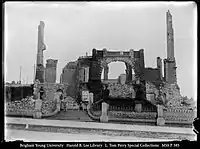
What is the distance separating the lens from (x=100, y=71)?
9.30 feet

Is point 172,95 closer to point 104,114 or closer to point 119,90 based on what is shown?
point 119,90

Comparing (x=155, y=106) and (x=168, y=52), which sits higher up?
(x=168, y=52)

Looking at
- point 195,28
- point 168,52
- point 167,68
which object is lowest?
point 167,68

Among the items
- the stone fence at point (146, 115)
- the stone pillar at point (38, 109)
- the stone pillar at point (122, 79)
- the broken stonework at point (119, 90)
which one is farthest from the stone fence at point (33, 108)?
the stone pillar at point (122, 79)

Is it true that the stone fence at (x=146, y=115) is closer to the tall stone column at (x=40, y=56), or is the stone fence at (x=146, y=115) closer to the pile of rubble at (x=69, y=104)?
the pile of rubble at (x=69, y=104)

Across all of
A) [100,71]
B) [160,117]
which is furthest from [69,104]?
[160,117]

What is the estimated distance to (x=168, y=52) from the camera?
8.97 ft

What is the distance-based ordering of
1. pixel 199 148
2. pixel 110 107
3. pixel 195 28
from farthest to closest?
1. pixel 110 107
2. pixel 195 28
3. pixel 199 148

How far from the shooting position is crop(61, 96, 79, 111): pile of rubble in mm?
2814

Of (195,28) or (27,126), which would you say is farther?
(27,126)

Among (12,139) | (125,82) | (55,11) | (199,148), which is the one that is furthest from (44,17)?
(199,148)

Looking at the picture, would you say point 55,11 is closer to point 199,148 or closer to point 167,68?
point 167,68

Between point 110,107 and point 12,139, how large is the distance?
115 centimetres

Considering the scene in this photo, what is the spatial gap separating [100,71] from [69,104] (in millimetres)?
546
